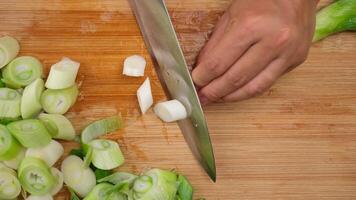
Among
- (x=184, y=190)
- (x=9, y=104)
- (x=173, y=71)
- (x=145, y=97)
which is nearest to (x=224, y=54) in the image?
(x=173, y=71)

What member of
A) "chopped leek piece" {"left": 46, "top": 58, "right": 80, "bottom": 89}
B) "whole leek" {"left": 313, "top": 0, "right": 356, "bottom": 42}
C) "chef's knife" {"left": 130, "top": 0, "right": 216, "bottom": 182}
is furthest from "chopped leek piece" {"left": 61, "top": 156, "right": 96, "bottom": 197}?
"whole leek" {"left": 313, "top": 0, "right": 356, "bottom": 42}

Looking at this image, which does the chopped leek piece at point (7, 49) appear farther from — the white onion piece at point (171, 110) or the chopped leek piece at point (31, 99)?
the white onion piece at point (171, 110)

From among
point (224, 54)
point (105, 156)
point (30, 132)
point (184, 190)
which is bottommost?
point (184, 190)

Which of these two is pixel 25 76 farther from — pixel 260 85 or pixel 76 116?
pixel 260 85

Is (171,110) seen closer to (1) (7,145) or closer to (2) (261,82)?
(2) (261,82)

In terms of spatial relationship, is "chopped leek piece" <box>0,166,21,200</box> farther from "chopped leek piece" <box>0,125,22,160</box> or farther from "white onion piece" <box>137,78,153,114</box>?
"white onion piece" <box>137,78,153,114</box>
